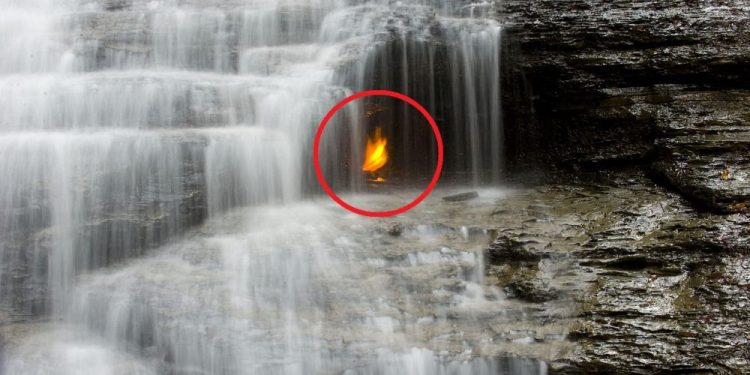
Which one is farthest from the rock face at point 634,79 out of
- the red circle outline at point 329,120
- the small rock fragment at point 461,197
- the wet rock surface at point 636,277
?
the small rock fragment at point 461,197

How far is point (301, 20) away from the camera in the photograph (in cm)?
865

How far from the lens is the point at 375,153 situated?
834cm

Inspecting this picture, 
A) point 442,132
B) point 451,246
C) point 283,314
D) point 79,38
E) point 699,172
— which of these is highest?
point 79,38

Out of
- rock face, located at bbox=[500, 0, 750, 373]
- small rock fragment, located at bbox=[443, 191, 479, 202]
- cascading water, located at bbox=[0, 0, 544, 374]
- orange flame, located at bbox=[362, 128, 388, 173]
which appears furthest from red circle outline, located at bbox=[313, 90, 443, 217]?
rock face, located at bbox=[500, 0, 750, 373]

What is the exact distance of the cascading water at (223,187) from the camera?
518 cm

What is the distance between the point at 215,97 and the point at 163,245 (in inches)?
81.8

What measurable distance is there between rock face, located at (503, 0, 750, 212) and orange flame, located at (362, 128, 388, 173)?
180 centimetres

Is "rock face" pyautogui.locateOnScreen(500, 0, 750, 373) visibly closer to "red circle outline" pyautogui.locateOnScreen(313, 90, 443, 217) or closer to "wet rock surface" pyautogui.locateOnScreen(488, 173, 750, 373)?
"wet rock surface" pyautogui.locateOnScreen(488, 173, 750, 373)

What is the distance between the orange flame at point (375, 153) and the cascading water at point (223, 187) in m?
0.27

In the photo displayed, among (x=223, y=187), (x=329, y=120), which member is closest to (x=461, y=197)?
(x=329, y=120)

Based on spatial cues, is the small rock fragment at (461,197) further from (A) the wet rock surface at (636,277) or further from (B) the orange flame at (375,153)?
(B) the orange flame at (375,153)

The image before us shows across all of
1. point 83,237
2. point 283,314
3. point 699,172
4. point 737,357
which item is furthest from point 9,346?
point 699,172

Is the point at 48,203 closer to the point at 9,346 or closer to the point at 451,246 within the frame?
the point at 9,346

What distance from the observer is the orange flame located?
8.18 m
